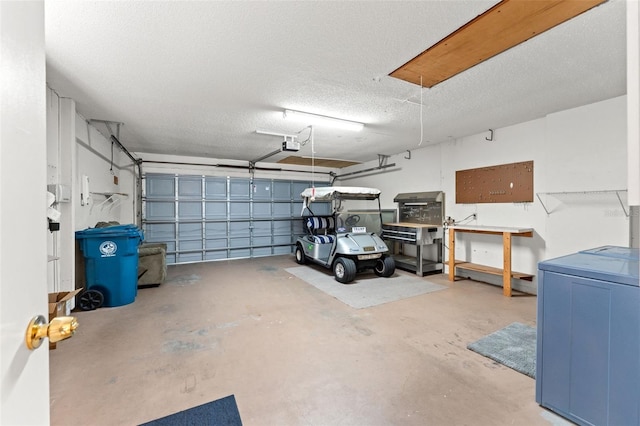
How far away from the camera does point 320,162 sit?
348 inches

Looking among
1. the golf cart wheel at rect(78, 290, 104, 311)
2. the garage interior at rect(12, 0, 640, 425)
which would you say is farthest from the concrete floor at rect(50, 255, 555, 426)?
the golf cart wheel at rect(78, 290, 104, 311)

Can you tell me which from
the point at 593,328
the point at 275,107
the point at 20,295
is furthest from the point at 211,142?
the point at 593,328

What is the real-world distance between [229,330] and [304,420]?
168 cm

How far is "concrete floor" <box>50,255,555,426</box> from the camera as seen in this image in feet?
6.38

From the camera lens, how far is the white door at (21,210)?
55 centimetres

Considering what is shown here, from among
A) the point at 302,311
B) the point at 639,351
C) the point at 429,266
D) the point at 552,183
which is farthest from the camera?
the point at 429,266

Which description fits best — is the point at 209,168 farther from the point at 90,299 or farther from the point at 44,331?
the point at 44,331

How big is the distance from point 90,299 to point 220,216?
4.26 m

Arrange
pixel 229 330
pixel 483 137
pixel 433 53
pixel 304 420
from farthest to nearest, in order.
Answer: pixel 483 137
pixel 229 330
pixel 433 53
pixel 304 420

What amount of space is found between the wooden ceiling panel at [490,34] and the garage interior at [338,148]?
0.02 m

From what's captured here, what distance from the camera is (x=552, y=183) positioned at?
14.1ft

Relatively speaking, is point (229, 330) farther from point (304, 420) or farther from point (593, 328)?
point (593, 328)

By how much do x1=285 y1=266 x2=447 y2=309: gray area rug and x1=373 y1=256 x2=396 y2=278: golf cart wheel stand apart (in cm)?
11

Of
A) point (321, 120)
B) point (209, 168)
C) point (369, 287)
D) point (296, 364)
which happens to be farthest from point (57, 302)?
point (209, 168)
